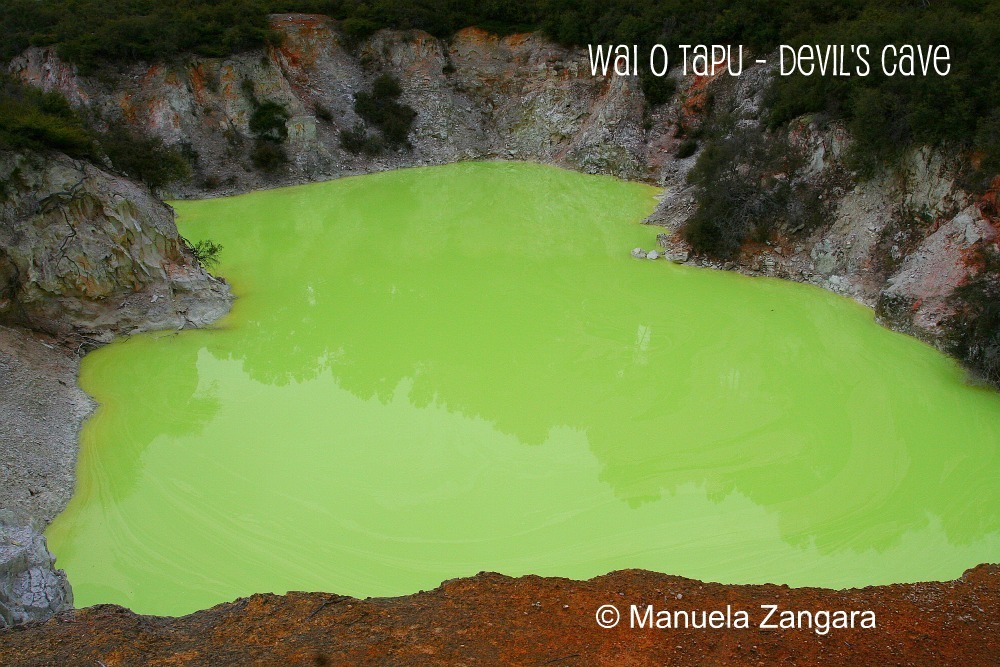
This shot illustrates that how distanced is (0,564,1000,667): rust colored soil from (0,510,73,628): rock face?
595 mm

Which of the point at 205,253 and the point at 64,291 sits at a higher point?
the point at 205,253

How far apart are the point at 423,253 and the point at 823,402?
8385 mm

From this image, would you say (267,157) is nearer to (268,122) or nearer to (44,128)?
(268,122)

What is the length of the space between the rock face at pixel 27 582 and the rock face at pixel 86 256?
5.32 m

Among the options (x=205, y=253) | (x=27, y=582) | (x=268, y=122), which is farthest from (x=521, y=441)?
(x=268, y=122)

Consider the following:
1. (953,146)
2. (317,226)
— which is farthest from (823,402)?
(317,226)

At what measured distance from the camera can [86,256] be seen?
34.9 feet

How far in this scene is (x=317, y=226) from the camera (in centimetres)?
1686

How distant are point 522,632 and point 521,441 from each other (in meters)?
3.87

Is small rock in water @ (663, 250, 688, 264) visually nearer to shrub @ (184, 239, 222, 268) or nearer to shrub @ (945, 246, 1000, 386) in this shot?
shrub @ (945, 246, 1000, 386)

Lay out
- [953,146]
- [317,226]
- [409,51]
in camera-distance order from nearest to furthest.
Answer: [953,146] → [317,226] → [409,51]

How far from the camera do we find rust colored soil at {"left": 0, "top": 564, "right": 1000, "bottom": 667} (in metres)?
4.21

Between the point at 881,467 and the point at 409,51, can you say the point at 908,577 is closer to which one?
the point at 881,467
